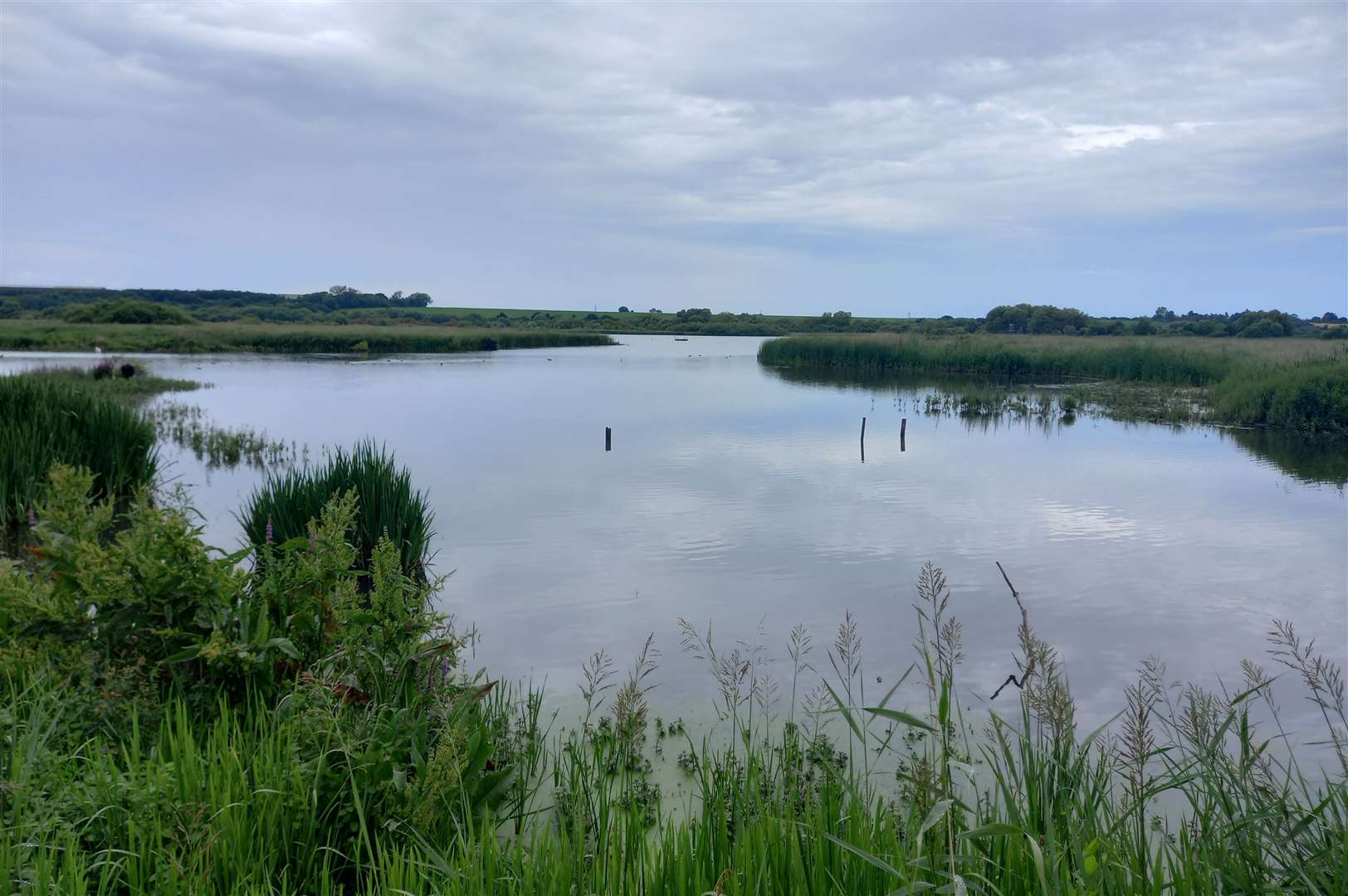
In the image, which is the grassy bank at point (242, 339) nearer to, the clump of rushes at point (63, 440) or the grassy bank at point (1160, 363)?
the grassy bank at point (1160, 363)

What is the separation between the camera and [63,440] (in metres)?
11.0

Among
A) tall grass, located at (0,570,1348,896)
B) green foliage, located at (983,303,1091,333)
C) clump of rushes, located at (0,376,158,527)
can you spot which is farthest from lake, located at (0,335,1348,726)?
green foliage, located at (983,303,1091,333)

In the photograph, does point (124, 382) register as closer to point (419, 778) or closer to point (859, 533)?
point (859, 533)

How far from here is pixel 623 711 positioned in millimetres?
2947

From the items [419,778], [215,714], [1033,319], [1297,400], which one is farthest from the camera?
[1033,319]

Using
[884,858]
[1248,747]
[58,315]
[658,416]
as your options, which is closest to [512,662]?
[884,858]

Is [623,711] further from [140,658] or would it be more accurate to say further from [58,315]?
[58,315]

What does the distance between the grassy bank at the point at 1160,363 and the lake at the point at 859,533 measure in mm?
2284

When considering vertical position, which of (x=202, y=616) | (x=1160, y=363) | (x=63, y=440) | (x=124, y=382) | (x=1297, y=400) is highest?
(x=1160, y=363)

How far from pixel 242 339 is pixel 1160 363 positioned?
54.4m

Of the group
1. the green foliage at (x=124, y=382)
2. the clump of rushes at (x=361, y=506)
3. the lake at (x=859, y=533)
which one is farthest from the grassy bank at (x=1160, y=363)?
the green foliage at (x=124, y=382)

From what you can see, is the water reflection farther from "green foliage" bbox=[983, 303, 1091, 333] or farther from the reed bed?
"green foliage" bbox=[983, 303, 1091, 333]

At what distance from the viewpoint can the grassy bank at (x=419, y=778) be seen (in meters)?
2.57

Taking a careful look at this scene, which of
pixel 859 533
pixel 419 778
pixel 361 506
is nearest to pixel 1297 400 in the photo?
pixel 859 533
